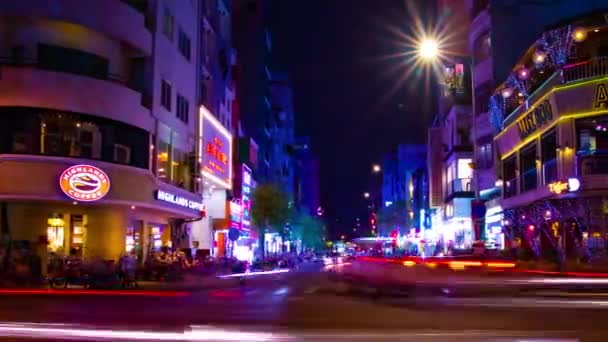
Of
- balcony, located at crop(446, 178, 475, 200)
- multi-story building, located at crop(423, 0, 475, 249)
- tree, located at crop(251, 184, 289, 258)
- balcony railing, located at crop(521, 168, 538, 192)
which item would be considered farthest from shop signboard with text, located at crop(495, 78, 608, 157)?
tree, located at crop(251, 184, 289, 258)

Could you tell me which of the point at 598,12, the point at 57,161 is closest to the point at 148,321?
the point at 57,161

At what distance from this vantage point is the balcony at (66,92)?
1196 inches

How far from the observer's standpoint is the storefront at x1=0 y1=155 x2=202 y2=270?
30406 millimetres

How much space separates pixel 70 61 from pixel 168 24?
32.3 ft

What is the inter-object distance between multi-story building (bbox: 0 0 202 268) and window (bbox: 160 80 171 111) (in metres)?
0.24

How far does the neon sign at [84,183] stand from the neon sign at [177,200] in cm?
483

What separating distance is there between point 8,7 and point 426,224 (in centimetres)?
6828

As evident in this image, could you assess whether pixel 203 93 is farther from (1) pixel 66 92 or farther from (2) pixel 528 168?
(2) pixel 528 168

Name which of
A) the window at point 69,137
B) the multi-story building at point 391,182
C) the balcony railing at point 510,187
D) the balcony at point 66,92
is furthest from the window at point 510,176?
the multi-story building at point 391,182

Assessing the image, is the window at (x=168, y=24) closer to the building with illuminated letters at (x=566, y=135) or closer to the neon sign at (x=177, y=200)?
the neon sign at (x=177, y=200)

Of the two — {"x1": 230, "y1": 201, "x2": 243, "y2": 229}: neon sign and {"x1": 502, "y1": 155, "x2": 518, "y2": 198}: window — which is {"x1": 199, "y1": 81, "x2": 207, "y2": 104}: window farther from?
{"x1": 502, "y1": 155, "x2": 518, "y2": 198}: window

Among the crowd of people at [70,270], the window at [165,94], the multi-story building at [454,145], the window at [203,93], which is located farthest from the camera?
the multi-story building at [454,145]

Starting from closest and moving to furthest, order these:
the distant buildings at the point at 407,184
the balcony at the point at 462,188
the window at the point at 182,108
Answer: the window at the point at 182,108
the balcony at the point at 462,188
the distant buildings at the point at 407,184

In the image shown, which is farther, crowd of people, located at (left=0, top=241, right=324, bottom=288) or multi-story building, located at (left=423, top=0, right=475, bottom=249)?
multi-story building, located at (left=423, top=0, right=475, bottom=249)
